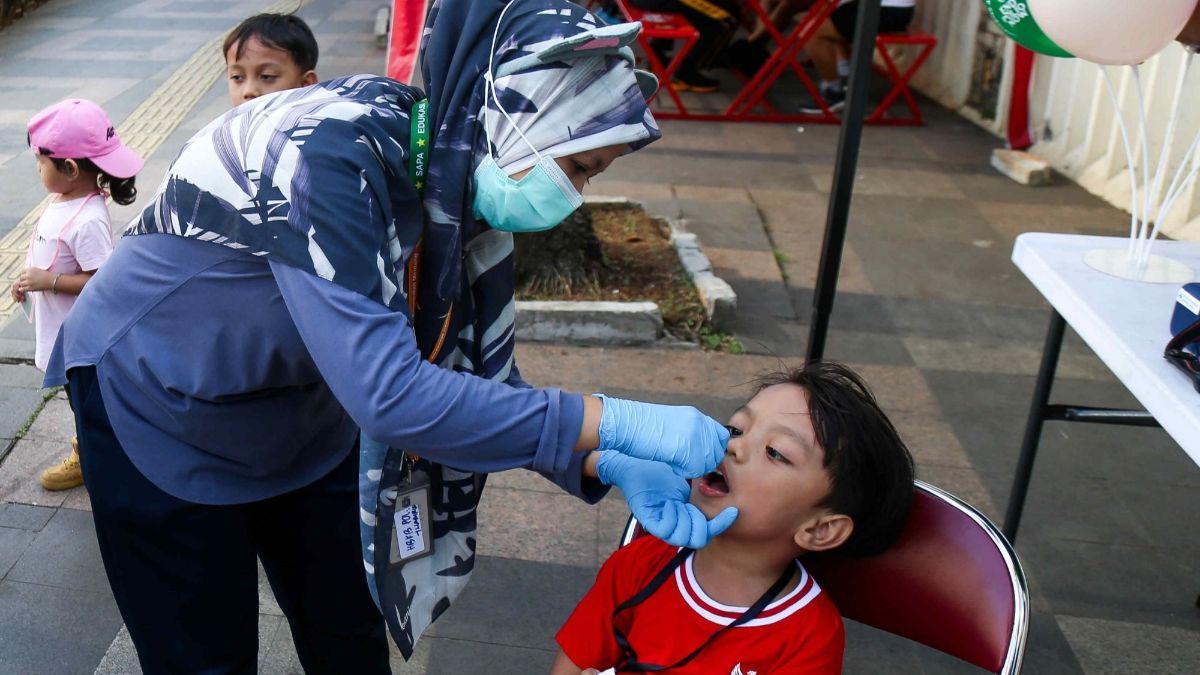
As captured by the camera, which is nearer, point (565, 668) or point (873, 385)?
point (565, 668)

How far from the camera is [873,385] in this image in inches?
156

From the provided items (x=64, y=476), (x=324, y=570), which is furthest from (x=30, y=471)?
(x=324, y=570)

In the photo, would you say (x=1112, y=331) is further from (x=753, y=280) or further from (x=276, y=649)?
(x=753, y=280)

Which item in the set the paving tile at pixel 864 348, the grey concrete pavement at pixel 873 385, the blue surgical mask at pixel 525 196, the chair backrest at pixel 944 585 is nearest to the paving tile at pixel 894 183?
the grey concrete pavement at pixel 873 385

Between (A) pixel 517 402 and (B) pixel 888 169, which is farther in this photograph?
(B) pixel 888 169

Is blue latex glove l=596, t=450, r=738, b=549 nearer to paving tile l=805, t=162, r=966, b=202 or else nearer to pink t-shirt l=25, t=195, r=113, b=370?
pink t-shirt l=25, t=195, r=113, b=370

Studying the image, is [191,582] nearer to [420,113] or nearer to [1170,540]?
[420,113]

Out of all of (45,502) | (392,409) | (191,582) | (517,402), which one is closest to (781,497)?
(517,402)

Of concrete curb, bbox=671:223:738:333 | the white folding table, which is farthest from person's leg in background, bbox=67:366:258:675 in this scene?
concrete curb, bbox=671:223:738:333

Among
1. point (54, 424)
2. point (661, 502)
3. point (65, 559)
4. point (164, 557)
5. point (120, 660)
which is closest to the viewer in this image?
point (661, 502)

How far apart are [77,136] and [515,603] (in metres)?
1.69

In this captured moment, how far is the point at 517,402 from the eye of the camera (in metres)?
1.34

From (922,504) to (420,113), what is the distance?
1.00 m

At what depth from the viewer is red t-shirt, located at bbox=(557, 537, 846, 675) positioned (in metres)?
1.59
